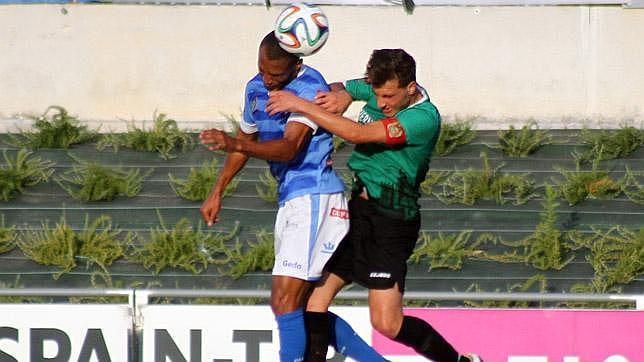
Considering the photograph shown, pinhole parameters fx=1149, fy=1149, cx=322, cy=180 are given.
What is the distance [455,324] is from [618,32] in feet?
18.6

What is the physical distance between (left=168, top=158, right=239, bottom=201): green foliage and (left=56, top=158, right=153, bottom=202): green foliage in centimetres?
36

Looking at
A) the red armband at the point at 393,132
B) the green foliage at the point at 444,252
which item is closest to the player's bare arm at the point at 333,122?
the red armband at the point at 393,132

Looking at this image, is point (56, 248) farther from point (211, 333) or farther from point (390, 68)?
point (390, 68)

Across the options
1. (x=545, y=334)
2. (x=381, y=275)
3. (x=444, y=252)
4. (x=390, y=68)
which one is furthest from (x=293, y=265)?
(x=444, y=252)

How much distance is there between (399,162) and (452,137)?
5.30 meters

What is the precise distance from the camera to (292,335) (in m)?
5.40

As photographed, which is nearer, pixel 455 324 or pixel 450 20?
pixel 455 324

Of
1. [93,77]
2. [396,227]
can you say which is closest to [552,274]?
[396,227]

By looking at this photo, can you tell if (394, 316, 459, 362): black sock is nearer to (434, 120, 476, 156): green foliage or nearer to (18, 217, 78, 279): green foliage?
(18, 217, 78, 279): green foliage

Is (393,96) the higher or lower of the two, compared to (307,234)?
higher

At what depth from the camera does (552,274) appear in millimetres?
9523

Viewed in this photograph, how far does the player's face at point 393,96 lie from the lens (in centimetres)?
538

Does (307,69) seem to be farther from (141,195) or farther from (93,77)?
(93,77)

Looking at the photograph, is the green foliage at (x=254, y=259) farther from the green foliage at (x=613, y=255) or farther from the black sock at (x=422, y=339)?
the black sock at (x=422, y=339)
